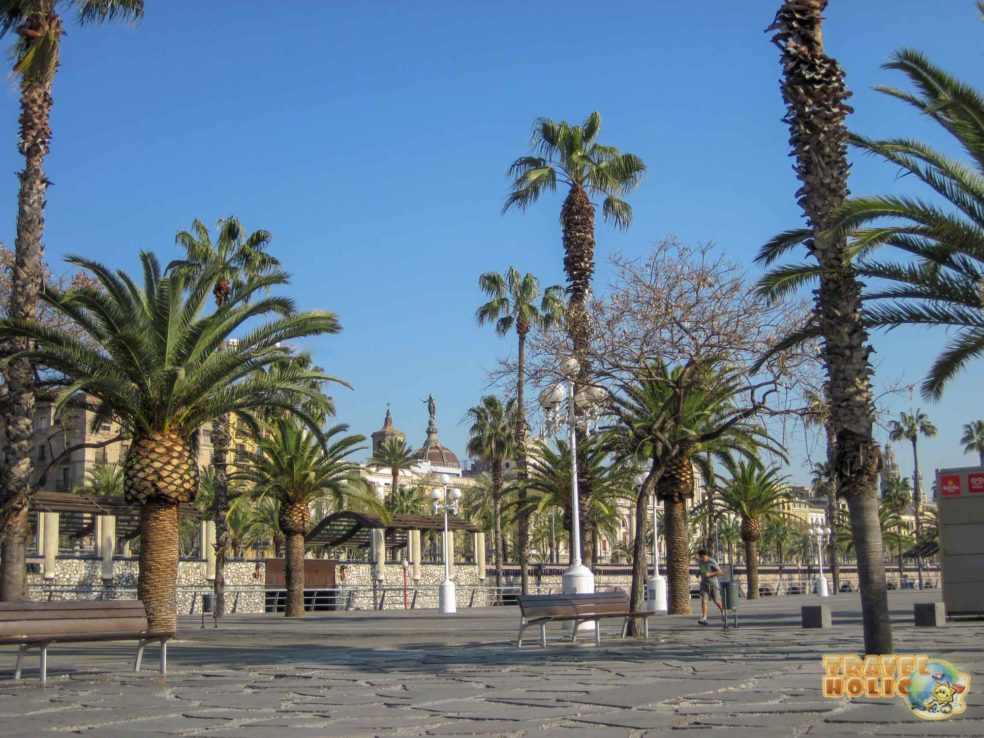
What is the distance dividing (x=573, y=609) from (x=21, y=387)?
10200mm

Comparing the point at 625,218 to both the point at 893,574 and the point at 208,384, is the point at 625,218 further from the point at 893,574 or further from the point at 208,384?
the point at 893,574

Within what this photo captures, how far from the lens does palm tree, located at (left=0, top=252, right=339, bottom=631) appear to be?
18812 millimetres

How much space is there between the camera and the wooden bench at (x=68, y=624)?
35.9ft

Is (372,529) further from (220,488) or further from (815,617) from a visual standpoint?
(815,617)

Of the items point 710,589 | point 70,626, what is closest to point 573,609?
point 710,589

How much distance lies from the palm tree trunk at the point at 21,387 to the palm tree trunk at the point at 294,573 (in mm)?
13080

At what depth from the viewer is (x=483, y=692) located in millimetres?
9883

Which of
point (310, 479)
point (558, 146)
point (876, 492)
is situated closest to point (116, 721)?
point (876, 492)

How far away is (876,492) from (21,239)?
14.7 metres

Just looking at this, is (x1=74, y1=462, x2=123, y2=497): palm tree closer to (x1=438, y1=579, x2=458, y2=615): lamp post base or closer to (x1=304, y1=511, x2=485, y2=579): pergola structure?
(x1=304, y1=511, x2=485, y2=579): pergola structure

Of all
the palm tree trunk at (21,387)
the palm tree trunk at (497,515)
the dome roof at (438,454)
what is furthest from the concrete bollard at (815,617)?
the dome roof at (438,454)

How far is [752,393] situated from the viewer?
17109 millimetres

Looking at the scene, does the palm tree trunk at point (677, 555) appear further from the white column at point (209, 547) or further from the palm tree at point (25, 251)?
the white column at point (209, 547)

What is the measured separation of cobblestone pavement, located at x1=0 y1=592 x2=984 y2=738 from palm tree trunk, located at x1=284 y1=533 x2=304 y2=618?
1414 cm
